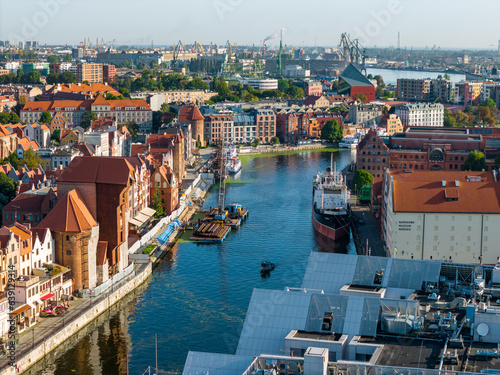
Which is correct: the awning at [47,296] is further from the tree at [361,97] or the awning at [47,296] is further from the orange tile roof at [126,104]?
the tree at [361,97]

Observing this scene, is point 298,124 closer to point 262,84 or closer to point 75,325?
point 262,84

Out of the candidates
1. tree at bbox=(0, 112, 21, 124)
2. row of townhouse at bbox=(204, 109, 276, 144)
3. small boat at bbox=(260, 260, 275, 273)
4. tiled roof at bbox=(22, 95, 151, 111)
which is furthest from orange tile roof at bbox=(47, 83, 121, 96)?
small boat at bbox=(260, 260, 275, 273)

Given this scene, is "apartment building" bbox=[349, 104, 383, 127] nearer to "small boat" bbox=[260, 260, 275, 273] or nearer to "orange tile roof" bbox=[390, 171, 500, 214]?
"orange tile roof" bbox=[390, 171, 500, 214]

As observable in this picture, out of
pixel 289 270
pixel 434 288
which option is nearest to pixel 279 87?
pixel 289 270

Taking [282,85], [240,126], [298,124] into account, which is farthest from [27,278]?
[282,85]

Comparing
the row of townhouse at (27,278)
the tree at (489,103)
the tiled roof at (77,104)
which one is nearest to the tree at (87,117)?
the tiled roof at (77,104)
